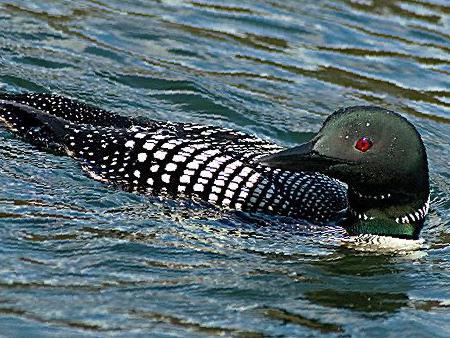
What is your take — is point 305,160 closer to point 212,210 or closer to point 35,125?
point 212,210

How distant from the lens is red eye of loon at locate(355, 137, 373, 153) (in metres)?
6.01

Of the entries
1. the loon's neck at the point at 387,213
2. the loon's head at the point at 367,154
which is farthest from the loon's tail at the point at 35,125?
the loon's neck at the point at 387,213

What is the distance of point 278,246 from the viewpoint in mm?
6184

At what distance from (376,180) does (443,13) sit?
15.5 ft

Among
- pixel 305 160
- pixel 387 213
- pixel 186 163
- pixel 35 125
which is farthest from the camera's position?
pixel 35 125

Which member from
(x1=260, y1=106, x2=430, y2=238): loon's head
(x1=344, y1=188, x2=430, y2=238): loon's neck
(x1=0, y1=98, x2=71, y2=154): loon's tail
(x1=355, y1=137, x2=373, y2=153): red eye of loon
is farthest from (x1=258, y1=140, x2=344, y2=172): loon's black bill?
→ (x1=0, y1=98, x2=71, y2=154): loon's tail

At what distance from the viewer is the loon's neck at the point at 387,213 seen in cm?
624

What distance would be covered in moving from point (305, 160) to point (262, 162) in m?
0.25

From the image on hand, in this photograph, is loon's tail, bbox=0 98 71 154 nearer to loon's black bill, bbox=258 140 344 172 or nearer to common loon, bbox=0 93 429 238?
common loon, bbox=0 93 429 238

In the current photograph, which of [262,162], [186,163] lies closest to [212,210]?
[186,163]

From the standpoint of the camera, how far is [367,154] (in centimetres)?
602

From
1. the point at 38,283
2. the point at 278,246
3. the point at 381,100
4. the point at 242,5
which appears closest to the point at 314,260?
the point at 278,246

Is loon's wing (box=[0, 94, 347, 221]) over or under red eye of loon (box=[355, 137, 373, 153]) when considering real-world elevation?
under

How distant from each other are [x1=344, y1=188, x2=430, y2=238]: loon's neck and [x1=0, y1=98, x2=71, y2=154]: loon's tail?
180 cm
